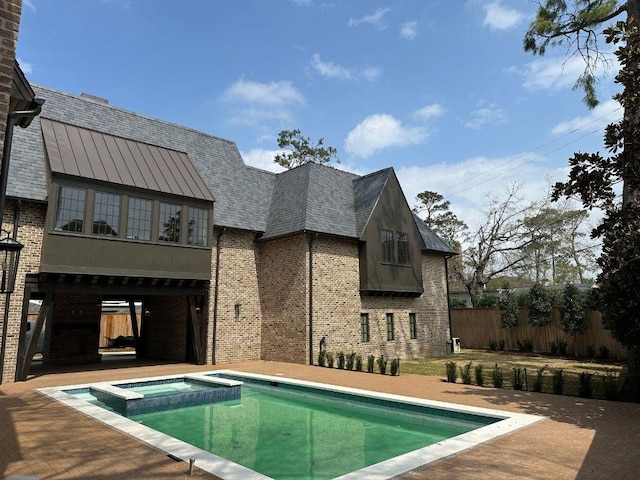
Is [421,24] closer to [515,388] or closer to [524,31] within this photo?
[524,31]

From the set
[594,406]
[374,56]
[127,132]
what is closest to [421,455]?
[594,406]

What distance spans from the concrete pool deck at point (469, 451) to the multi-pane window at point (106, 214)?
5.16 meters

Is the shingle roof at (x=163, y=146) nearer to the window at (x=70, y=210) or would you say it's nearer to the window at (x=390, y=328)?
the window at (x=70, y=210)

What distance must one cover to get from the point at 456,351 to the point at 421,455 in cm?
1840

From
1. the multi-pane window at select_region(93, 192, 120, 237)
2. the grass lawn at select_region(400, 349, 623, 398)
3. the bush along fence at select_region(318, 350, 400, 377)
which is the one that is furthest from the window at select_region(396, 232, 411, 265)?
the multi-pane window at select_region(93, 192, 120, 237)

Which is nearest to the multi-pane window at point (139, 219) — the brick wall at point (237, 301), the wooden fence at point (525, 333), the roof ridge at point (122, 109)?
the brick wall at point (237, 301)

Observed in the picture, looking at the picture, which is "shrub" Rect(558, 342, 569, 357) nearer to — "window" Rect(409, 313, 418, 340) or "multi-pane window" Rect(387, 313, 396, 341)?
"window" Rect(409, 313, 418, 340)

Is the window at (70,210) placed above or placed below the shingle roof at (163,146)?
below

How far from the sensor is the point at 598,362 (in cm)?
1838

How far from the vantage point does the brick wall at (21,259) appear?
40.3 ft

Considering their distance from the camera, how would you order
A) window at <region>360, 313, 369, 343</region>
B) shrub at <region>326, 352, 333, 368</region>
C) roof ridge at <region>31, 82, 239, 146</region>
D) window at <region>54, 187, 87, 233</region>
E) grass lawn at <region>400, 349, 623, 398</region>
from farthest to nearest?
window at <region>360, 313, 369, 343</region>, roof ridge at <region>31, 82, 239, 146</region>, shrub at <region>326, 352, 333, 368</region>, window at <region>54, 187, 87, 233</region>, grass lawn at <region>400, 349, 623, 398</region>

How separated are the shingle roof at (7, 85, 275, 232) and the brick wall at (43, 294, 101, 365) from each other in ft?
22.0

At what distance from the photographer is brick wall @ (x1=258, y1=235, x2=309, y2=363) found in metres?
16.6

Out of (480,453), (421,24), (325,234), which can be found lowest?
(480,453)
